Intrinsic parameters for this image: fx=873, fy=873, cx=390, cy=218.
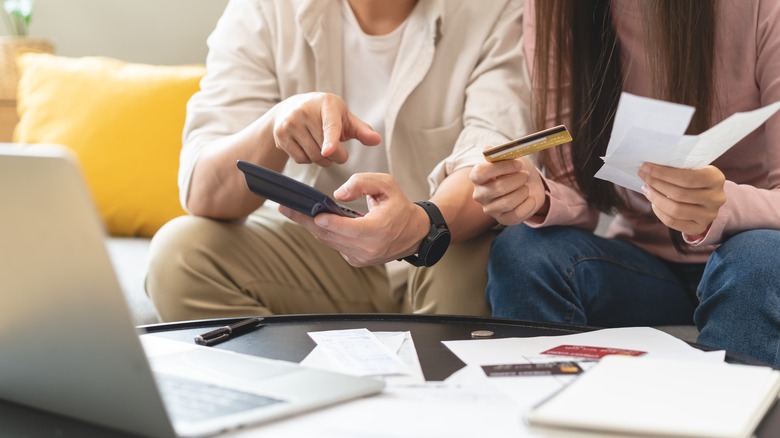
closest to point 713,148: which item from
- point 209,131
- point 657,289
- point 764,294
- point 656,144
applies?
point 656,144

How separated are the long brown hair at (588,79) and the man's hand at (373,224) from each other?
0.98 ft

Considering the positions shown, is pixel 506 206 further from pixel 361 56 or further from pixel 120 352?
pixel 120 352

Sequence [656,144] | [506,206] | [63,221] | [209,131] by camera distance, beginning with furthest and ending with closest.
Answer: [209,131], [506,206], [656,144], [63,221]

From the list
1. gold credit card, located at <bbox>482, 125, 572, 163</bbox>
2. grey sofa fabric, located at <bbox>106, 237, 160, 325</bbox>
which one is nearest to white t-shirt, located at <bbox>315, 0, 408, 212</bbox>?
grey sofa fabric, located at <bbox>106, 237, 160, 325</bbox>

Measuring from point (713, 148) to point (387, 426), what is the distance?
429 mm

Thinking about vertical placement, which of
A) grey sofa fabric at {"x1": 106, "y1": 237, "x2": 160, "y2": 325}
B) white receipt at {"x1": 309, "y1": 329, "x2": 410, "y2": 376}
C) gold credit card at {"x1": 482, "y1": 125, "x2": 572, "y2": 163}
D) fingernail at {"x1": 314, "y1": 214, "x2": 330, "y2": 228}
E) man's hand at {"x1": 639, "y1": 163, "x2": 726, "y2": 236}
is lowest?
grey sofa fabric at {"x1": 106, "y1": 237, "x2": 160, "y2": 325}

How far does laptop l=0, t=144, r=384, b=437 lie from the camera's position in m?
0.57

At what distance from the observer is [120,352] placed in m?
0.60

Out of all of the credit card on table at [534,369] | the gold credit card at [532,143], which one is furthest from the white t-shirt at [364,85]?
the credit card on table at [534,369]

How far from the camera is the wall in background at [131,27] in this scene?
250 centimetres

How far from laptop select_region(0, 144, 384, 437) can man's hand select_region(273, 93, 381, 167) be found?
48 centimetres

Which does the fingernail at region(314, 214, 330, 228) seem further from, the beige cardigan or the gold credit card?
the beige cardigan

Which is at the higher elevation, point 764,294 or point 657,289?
point 764,294

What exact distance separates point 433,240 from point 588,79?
0.36 metres
